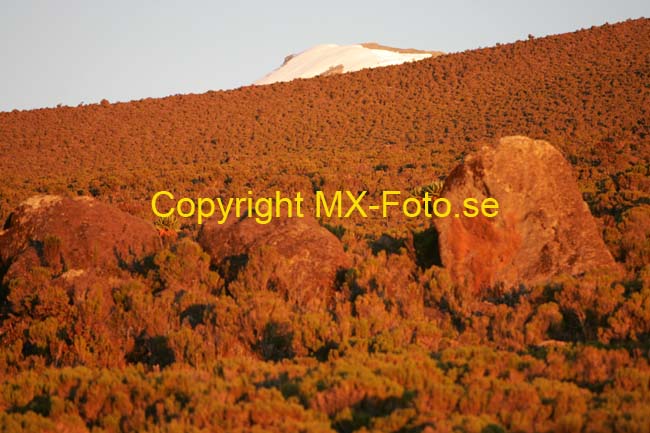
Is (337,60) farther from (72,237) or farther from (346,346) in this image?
(346,346)

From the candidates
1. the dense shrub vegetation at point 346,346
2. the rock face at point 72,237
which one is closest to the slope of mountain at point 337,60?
the dense shrub vegetation at point 346,346

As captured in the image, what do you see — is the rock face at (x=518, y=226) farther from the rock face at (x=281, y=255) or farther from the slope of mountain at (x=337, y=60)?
the slope of mountain at (x=337, y=60)

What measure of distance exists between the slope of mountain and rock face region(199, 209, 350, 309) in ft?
243

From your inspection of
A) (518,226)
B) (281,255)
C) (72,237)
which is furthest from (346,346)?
(72,237)

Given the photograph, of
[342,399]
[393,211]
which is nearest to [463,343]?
[342,399]

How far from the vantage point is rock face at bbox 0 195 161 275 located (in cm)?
1105

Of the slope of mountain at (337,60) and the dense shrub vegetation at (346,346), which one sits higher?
the slope of mountain at (337,60)

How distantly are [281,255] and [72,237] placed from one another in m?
3.92

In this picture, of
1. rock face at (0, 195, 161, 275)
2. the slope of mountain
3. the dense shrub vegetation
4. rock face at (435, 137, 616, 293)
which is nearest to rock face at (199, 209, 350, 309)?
the dense shrub vegetation

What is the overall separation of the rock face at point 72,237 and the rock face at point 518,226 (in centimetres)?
561

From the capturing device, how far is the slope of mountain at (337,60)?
3438 inches

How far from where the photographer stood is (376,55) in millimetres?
92500

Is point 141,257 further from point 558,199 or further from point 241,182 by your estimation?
point 241,182

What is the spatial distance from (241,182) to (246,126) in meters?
17.6
